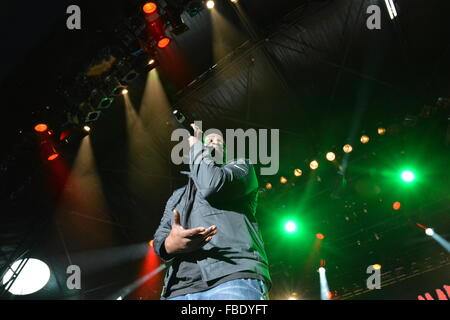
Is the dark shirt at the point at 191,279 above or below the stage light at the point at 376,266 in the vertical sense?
below

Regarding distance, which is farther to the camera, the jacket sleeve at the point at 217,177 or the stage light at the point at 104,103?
the stage light at the point at 104,103

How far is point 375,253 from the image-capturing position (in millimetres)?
6090

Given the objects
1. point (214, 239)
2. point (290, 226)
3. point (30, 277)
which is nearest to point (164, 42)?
point (214, 239)

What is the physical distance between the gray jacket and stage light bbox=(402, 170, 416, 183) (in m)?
4.60

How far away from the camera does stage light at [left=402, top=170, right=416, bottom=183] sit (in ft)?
17.5

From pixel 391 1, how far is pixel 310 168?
3167mm

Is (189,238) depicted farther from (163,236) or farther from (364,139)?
(364,139)

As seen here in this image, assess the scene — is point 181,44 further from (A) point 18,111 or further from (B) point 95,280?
(B) point 95,280

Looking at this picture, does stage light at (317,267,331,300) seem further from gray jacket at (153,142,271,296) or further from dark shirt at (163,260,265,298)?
dark shirt at (163,260,265,298)

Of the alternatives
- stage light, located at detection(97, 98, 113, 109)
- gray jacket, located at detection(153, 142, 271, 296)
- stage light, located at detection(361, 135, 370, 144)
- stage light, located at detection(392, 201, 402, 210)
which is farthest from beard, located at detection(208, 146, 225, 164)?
stage light, located at detection(392, 201, 402, 210)

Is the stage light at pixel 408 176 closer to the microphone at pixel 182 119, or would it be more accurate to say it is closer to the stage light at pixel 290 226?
the stage light at pixel 290 226

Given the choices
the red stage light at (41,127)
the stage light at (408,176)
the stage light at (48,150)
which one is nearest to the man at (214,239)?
the red stage light at (41,127)

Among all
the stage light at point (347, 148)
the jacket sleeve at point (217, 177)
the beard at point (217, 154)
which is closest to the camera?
the jacket sleeve at point (217, 177)

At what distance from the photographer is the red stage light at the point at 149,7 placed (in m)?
4.23
